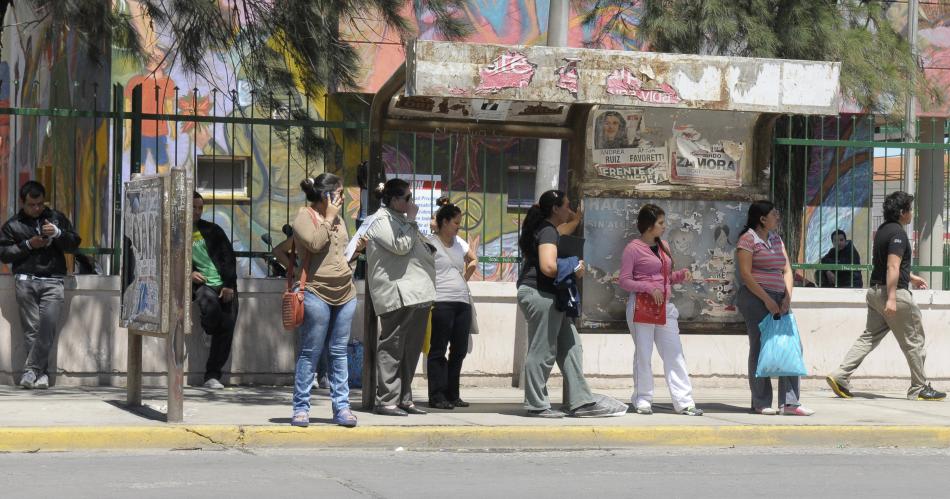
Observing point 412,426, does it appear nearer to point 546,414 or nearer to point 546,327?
point 546,414

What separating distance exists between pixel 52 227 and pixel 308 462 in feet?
12.9

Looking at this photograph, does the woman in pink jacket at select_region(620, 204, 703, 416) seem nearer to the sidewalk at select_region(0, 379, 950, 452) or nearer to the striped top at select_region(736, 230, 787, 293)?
the sidewalk at select_region(0, 379, 950, 452)

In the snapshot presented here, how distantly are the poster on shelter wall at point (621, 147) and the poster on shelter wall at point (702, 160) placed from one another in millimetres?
187

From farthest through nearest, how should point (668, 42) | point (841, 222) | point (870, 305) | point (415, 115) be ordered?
point (841, 222) < point (668, 42) < point (870, 305) < point (415, 115)

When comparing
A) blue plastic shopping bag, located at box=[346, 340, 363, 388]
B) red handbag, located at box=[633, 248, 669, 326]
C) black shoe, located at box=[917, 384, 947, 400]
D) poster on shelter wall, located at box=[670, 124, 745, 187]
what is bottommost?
black shoe, located at box=[917, 384, 947, 400]

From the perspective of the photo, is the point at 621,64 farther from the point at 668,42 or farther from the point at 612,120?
the point at 668,42

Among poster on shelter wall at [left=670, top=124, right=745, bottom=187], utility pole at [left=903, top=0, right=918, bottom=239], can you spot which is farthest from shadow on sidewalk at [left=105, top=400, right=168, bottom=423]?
utility pole at [left=903, top=0, right=918, bottom=239]

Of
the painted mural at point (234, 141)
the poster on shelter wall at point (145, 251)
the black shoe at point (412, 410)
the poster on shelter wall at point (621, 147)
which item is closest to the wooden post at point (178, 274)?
the poster on shelter wall at point (145, 251)

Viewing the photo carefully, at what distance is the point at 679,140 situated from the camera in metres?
10.4

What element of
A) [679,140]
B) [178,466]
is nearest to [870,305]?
[679,140]

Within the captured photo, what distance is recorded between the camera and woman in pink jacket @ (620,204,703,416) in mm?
9891

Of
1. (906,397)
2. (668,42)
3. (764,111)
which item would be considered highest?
(668,42)

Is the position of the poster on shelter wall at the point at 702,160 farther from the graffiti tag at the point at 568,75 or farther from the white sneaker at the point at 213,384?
the white sneaker at the point at 213,384

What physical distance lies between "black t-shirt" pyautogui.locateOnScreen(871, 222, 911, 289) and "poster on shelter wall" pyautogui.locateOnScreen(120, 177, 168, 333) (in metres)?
6.04
